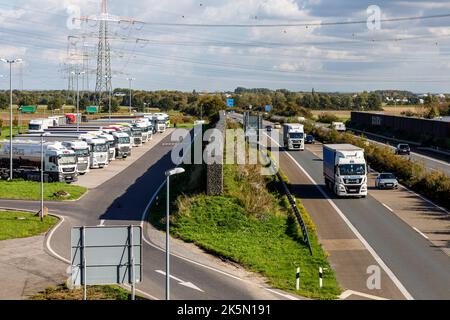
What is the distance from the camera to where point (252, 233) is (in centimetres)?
3941

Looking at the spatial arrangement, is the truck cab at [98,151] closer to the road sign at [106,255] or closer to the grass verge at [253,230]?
the grass verge at [253,230]

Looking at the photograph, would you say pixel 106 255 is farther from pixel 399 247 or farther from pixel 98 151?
pixel 98 151

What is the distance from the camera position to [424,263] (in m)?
33.0

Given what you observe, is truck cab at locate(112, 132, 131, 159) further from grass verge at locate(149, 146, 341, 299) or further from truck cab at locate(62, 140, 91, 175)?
grass verge at locate(149, 146, 341, 299)

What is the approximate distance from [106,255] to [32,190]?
3630 cm

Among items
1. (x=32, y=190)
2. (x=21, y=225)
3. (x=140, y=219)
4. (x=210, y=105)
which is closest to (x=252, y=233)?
Result: (x=140, y=219)

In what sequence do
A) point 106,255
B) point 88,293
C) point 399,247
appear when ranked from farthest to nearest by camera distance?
1. point 399,247
2. point 88,293
3. point 106,255

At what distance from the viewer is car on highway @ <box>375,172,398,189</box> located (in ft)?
184

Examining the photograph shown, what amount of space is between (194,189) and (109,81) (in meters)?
87.6

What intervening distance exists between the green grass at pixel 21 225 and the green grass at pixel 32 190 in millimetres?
6304

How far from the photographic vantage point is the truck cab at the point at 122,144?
8068 cm

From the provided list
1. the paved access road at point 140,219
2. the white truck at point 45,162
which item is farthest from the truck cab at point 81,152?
the paved access road at point 140,219
